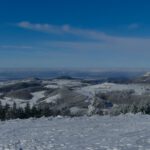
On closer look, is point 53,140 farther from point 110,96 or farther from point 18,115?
point 110,96

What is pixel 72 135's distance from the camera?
21.6 metres

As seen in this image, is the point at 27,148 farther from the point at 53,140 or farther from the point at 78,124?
the point at 78,124

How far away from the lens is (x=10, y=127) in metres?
26.6

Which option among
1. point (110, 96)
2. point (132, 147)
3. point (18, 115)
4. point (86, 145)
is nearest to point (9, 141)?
point (86, 145)

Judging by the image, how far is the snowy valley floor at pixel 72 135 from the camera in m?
17.9

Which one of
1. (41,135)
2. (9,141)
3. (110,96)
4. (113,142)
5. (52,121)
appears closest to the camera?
(113,142)

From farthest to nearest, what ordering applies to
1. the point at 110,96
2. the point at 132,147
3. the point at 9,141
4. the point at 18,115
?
the point at 110,96, the point at 18,115, the point at 9,141, the point at 132,147

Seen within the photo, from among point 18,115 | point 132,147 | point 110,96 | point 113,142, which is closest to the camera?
point 132,147

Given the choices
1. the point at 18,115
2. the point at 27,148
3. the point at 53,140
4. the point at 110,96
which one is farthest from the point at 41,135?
the point at 110,96

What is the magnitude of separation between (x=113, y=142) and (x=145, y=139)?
1.53 meters

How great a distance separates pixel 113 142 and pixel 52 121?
11424 mm

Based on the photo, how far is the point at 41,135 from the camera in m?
22.0

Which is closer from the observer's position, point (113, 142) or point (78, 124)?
point (113, 142)

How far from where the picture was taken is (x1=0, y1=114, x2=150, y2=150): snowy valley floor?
58.8 ft
